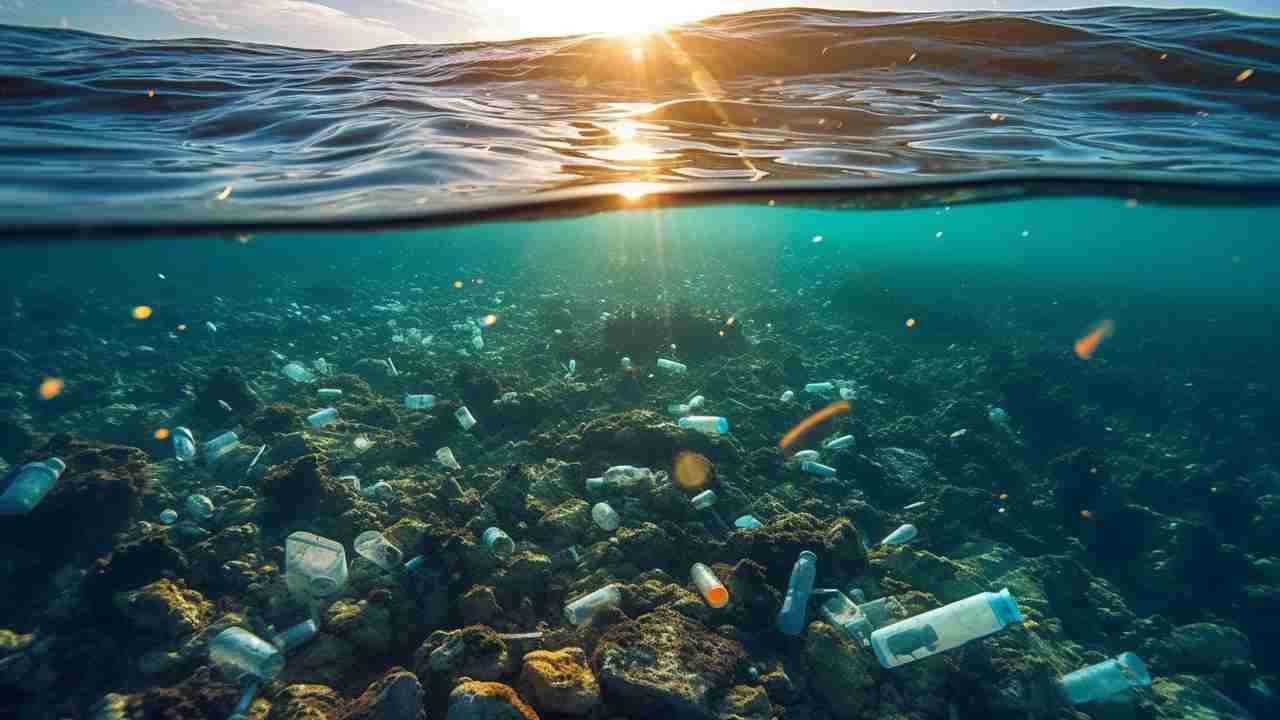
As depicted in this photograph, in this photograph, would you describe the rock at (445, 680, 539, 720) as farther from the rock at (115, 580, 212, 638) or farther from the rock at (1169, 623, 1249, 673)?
the rock at (1169, 623, 1249, 673)

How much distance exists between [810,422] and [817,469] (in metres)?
1.80

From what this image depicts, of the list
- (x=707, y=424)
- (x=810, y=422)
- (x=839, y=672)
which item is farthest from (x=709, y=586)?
(x=810, y=422)

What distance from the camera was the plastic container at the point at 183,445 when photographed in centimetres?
730

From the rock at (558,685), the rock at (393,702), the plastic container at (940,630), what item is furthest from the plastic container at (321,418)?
the plastic container at (940,630)

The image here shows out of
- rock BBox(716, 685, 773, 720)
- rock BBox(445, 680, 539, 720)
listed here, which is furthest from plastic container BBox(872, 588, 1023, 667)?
rock BBox(445, 680, 539, 720)

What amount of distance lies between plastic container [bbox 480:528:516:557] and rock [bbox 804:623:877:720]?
277 centimetres

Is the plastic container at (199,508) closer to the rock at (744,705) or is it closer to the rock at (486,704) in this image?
the rock at (486,704)

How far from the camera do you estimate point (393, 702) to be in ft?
11.1

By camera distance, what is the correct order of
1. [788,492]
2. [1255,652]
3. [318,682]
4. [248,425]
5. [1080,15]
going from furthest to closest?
[1080,15] → [248,425] → [788,492] → [1255,652] → [318,682]

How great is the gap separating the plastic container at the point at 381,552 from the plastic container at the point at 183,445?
424 cm

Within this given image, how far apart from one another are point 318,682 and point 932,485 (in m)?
7.70

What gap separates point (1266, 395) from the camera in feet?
38.8

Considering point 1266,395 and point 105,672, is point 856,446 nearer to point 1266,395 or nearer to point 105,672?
point 105,672

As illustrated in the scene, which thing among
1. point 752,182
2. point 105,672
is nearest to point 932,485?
point 752,182
